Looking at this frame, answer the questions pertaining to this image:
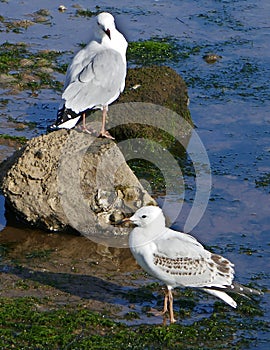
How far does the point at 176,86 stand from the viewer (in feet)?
35.1

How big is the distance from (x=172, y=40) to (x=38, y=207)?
5835 mm

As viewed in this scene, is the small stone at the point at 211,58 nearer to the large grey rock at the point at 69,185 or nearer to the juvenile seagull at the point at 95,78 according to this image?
the juvenile seagull at the point at 95,78

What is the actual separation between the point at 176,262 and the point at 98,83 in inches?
123

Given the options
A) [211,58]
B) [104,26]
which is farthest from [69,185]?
[211,58]

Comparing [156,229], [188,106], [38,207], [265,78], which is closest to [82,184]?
[38,207]

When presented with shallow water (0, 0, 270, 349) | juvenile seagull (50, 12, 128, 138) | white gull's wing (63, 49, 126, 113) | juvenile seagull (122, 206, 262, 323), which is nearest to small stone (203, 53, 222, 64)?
shallow water (0, 0, 270, 349)

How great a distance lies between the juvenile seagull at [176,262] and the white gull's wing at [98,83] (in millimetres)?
2612

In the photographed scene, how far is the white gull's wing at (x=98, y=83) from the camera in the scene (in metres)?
9.30

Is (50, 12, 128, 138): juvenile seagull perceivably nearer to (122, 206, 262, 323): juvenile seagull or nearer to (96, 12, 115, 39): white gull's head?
(96, 12, 115, 39): white gull's head

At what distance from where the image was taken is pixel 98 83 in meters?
9.42

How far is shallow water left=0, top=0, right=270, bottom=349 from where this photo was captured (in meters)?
8.64

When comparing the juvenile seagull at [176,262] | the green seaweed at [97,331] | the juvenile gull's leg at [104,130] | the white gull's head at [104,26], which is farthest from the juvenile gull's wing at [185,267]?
the white gull's head at [104,26]

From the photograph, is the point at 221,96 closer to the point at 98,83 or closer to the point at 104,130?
the point at 104,130

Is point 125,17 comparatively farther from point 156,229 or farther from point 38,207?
point 156,229
